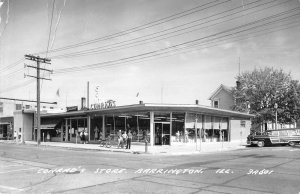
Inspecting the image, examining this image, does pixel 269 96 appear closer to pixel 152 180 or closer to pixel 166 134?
pixel 166 134

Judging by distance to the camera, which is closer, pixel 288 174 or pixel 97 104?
pixel 288 174

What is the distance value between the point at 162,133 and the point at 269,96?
26.7m

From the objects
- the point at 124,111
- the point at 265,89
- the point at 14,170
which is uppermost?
the point at 265,89

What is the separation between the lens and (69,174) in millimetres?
13516

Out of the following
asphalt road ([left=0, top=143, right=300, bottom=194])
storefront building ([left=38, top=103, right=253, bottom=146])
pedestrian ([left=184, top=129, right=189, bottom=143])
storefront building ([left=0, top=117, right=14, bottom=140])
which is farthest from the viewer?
storefront building ([left=0, top=117, right=14, bottom=140])

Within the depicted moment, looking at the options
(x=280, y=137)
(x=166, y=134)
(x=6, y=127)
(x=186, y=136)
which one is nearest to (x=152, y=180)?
(x=166, y=134)

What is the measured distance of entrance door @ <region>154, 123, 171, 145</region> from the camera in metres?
33.4

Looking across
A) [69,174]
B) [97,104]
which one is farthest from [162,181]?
[97,104]

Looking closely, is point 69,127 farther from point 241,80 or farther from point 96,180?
point 96,180

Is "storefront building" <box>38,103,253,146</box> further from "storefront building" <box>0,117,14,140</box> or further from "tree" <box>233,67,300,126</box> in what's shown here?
"storefront building" <box>0,117,14,140</box>

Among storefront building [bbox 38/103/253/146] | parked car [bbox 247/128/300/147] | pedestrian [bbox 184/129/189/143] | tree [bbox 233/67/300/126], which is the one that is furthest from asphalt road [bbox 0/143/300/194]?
tree [bbox 233/67/300/126]

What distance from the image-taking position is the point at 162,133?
110 feet

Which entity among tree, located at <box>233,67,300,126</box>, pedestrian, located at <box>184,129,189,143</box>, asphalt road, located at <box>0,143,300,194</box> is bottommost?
asphalt road, located at <box>0,143,300,194</box>

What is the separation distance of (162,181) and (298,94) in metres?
46.9
